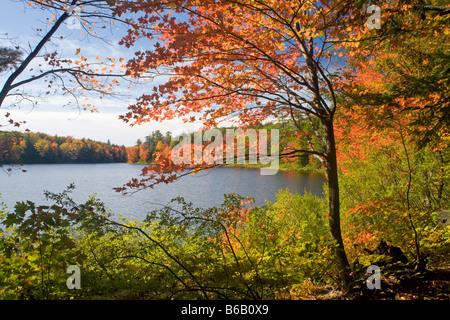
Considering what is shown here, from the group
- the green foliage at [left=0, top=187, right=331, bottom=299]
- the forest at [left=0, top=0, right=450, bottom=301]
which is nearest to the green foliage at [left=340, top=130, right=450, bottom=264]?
the forest at [left=0, top=0, right=450, bottom=301]

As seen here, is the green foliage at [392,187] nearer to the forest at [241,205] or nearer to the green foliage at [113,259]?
the forest at [241,205]

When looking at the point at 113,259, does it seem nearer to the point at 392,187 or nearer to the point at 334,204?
the point at 334,204

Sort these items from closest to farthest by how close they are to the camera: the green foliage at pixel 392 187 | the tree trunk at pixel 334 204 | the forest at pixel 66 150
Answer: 1. the tree trunk at pixel 334 204
2. the green foliage at pixel 392 187
3. the forest at pixel 66 150

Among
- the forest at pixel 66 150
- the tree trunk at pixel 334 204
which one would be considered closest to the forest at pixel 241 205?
the tree trunk at pixel 334 204

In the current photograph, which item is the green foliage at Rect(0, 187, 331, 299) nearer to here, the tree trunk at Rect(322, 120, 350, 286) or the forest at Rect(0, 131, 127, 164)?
the tree trunk at Rect(322, 120, 350, 286)

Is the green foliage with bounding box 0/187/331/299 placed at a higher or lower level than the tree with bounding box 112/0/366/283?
lower

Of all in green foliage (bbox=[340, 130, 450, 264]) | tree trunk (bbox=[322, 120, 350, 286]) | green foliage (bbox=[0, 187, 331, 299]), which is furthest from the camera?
green foliage (bbox=[340, 130, 450, 264])

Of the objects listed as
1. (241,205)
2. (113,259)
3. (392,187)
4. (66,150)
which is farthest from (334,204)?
(66,150)

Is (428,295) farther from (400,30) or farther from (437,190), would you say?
(437,190)

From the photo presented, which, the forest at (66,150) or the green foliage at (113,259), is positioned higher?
the forest at (66,150)

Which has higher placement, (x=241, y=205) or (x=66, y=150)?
(x=66, y=150)

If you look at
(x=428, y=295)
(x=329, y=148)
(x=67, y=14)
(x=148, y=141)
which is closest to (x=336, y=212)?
(x=329, y=148)
